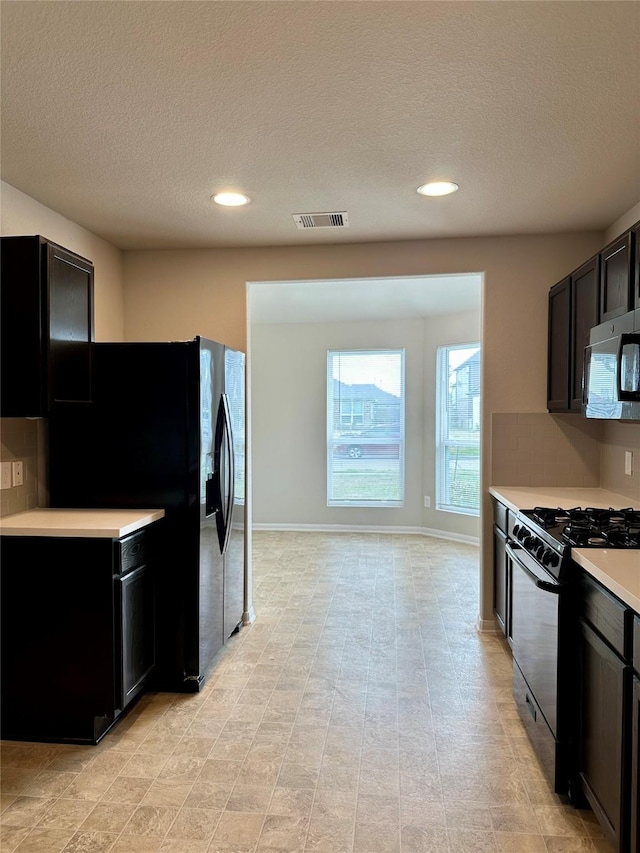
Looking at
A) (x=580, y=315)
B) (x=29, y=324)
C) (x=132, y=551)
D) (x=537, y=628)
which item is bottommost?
(x=537, y=628)

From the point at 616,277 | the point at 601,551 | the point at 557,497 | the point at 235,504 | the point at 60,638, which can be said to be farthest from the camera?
the point at 235,504

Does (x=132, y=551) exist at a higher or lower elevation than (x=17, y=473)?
lower

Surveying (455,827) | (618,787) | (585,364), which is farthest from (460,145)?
(455,827)

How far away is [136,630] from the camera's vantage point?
8.70 ft

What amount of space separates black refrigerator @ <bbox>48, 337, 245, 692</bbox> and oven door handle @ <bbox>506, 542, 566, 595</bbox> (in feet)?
5.24

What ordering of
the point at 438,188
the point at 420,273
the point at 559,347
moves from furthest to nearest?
the point at 420,273 → the point at 559,347 → the point at 438,188

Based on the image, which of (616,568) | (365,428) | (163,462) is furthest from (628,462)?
(365,428)

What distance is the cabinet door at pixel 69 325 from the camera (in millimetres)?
2553

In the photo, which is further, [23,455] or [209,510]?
[209,510]

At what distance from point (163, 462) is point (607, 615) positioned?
2120 mm

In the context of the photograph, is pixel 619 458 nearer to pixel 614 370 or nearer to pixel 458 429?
pixel 614 370

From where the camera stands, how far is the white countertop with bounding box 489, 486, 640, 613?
5.28ft

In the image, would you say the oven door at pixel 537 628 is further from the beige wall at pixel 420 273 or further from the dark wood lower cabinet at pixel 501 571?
the beige wall at pixel 420 273

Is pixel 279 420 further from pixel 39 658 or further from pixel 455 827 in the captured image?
pixel 455 827
